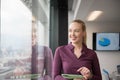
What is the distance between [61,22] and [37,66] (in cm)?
167

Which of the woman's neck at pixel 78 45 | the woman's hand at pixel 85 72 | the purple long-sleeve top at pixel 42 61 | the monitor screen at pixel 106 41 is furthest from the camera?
the monitor screen at pixel 106 41

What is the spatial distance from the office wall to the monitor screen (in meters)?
0.16

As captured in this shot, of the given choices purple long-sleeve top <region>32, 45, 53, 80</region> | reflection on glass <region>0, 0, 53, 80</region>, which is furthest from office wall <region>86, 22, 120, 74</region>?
purple long-sleeve top <region>32, 45, 53, 80</region>

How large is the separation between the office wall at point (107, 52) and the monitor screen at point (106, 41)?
6.3 inches

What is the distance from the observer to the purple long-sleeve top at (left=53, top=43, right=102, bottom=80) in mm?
1409

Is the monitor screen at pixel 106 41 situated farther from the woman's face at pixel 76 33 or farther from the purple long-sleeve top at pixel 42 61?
the woman's face at pixel 76 33

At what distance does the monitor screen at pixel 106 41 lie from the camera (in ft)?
20.5

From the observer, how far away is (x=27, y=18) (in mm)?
2252

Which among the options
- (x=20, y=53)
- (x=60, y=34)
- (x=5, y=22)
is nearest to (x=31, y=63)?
(x=20, y=53)

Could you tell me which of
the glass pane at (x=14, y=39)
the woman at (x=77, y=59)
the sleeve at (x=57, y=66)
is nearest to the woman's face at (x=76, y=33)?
the woman at (x=77, y=59)

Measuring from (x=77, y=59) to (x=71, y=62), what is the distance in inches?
1.8

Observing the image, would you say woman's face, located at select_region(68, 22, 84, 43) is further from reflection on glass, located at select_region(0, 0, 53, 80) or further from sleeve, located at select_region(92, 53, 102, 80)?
reflection on glass, located at select_region(0, 0, 53, 80)

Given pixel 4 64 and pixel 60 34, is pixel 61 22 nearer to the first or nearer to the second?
pixel 60 34

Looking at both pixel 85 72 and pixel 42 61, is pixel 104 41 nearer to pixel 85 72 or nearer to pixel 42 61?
pixel 42 61
